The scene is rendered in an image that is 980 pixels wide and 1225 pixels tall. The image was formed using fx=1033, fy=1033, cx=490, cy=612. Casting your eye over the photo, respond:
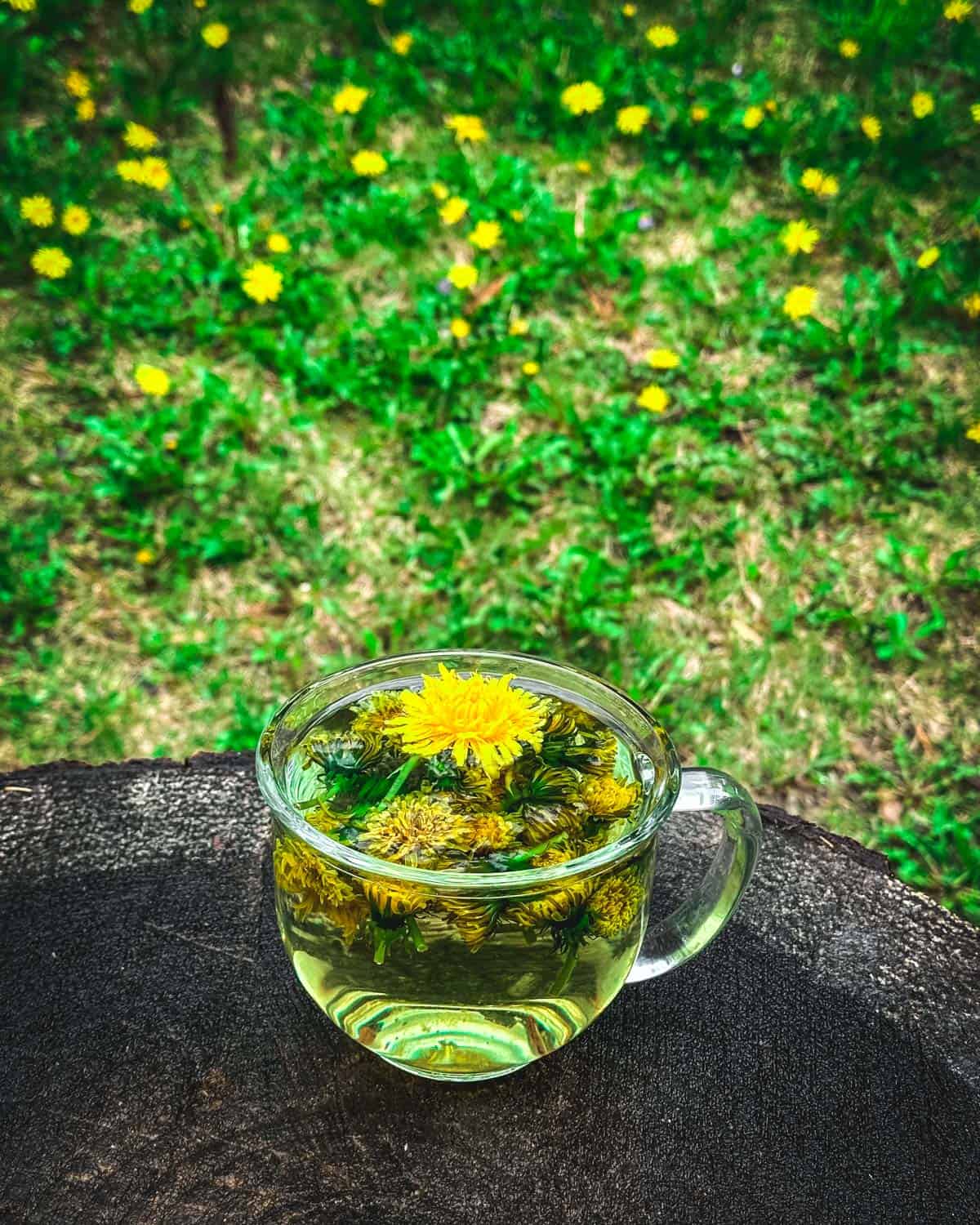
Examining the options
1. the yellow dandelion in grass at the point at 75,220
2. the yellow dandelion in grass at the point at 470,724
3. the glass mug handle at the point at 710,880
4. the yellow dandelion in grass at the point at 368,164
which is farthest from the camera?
the yellow dandelion in grass at the point at 368,164

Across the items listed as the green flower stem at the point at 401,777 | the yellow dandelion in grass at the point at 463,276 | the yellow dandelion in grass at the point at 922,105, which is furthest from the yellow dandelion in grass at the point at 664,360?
the green flower stem at the point at 401,777

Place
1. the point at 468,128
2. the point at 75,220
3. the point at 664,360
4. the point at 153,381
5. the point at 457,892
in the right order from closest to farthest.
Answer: the point at 457,892 → the point at 153,381 → the point at 664,360 → the point at 75,220 → the point at 468,128

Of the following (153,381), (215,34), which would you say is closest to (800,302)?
(153,381)

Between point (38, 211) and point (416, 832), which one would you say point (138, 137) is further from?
point (416, 832)

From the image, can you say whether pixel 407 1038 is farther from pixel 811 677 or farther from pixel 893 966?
pixel 811 677

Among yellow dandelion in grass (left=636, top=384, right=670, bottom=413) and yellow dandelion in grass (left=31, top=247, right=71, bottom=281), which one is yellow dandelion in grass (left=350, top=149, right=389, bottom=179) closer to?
yellow dandelion in grass (left=31, top=247, right=71, bottom=281)

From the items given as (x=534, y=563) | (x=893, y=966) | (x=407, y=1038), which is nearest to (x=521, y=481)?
Answer: (x=534, y=563)

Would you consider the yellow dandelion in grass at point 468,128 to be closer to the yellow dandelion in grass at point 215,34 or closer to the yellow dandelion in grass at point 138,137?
the yellow dandelion in grass at point 215,34
